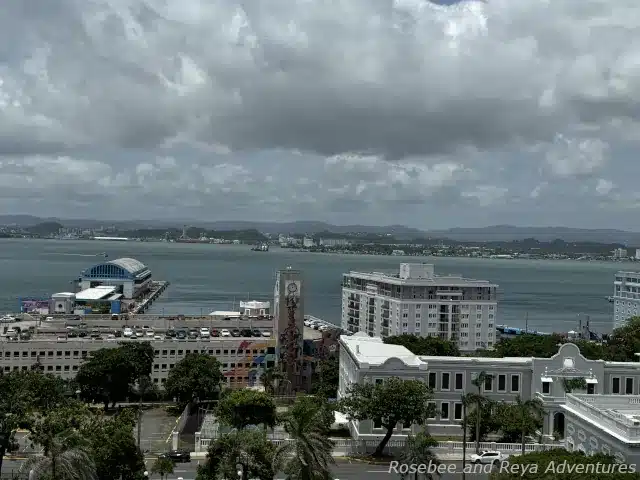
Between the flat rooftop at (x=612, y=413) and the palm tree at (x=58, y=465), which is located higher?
the flat rooftop at (x=612, y=413)

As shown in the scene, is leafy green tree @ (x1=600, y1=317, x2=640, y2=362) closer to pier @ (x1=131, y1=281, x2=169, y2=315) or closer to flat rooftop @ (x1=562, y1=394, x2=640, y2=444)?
flat rooftop @ (x1=562, y1=394, x2=640, y2=444)

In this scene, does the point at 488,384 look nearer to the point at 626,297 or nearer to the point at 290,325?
the point at 290,325

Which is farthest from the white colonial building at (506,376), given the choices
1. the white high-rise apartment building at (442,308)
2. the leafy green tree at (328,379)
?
the white high-rise apartment building at (442,308)

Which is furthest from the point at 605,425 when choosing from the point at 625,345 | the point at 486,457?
the point at 625,345

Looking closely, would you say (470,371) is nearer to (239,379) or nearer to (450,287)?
(239,379)

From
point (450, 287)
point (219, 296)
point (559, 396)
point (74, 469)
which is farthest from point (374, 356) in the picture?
point (219, 296)

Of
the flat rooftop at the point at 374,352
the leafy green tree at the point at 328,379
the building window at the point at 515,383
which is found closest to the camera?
the flat rooftop at the point at 374,352

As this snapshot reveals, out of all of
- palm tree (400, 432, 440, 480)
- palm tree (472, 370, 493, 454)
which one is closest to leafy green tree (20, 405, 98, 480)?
palm tree (400, 432, 440, 480)

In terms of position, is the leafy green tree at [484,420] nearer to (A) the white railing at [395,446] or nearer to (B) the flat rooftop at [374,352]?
(A) the white railing at [395,446]
